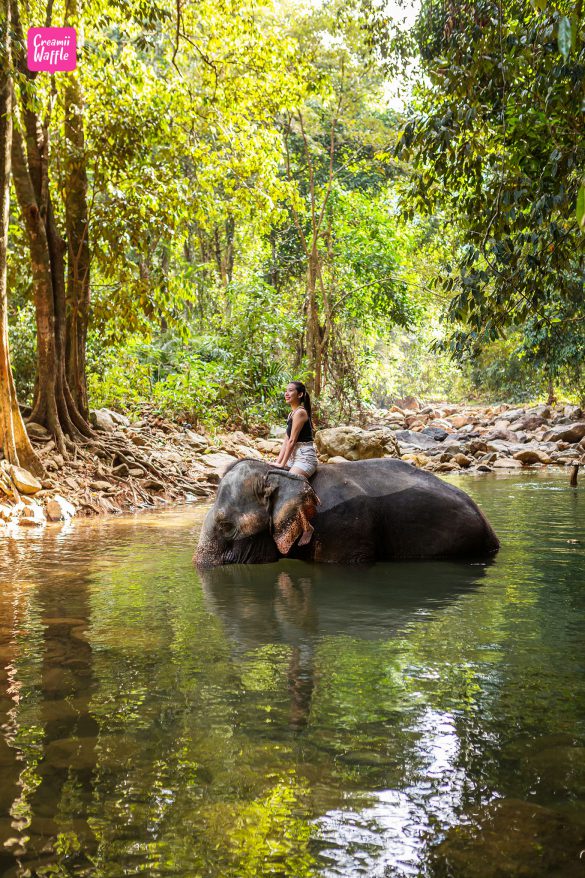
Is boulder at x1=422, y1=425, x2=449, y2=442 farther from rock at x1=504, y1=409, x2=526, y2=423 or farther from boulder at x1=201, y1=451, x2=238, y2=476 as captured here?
boulder at x1=201, y1=451, x2=238, y2=476

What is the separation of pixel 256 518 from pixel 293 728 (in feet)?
13.3

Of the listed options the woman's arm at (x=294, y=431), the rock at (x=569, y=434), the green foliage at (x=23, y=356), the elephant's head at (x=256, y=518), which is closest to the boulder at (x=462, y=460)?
the rock at (x=569, y=434)

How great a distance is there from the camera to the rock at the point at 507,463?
2029 cm

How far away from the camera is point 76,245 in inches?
527

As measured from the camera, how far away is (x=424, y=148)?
818 centimetres

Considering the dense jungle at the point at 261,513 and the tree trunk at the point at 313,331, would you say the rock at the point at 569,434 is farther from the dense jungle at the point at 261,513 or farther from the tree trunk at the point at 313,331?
the tree trunk at the point at 313,331

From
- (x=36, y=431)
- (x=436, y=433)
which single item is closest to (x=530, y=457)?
(x=436, y=433)

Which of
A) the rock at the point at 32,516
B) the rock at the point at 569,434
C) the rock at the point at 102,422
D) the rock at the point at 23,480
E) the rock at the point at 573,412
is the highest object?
the rock at the point at 573,412

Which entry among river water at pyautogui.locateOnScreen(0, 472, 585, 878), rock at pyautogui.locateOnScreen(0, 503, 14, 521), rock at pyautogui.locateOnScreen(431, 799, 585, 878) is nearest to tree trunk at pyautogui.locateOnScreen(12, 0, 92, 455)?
rock at pyautogui.locateOnScreen(0, 503, 14, 521)

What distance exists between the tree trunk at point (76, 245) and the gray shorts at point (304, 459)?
20.0 feet

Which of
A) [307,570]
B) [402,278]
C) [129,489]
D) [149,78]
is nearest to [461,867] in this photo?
[307,570]

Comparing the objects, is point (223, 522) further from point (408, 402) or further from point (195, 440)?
point (408, 402)

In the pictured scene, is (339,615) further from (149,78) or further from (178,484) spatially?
(149,78)

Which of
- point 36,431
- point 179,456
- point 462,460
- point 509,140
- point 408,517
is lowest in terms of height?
point 408,517
